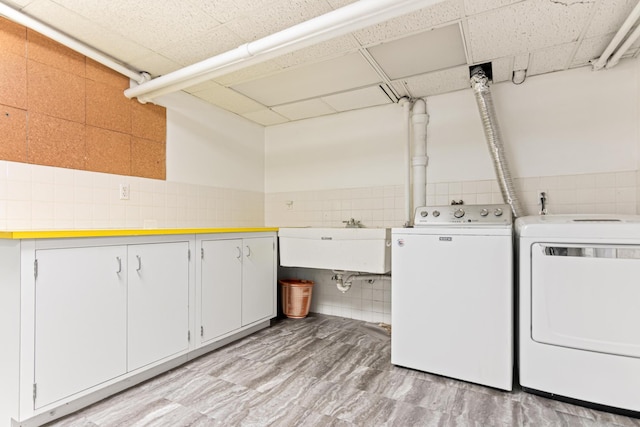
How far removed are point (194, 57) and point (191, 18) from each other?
0.47 meters

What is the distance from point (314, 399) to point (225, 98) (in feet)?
8.59

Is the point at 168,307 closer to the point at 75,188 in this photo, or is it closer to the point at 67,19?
the point at 75,188

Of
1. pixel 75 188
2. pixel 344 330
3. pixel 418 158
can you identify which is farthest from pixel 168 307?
pixel 418 158

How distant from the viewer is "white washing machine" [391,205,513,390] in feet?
6.12

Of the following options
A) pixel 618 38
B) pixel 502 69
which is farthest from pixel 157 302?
pixel 618 38

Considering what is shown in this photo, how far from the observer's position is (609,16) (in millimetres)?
1833

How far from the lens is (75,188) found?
2111mm

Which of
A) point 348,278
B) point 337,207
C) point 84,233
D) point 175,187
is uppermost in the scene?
point 175,187

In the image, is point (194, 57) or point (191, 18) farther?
point (194, 57)

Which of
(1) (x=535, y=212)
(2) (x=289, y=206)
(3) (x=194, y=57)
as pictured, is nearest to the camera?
(3) (x=194, y=57)

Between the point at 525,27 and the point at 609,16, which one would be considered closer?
the point at 609,16

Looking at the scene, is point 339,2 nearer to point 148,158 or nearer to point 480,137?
point 480,137

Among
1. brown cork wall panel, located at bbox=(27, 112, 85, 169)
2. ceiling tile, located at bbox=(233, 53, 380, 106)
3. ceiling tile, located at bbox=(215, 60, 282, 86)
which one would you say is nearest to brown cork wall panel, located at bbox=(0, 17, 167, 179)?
brown cork wall panel, located at bbox=(27, 112, 85, 169)

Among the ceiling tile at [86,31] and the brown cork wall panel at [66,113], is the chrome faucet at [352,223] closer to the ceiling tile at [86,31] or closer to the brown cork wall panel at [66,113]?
the brown cork wall panel at [66,113]
